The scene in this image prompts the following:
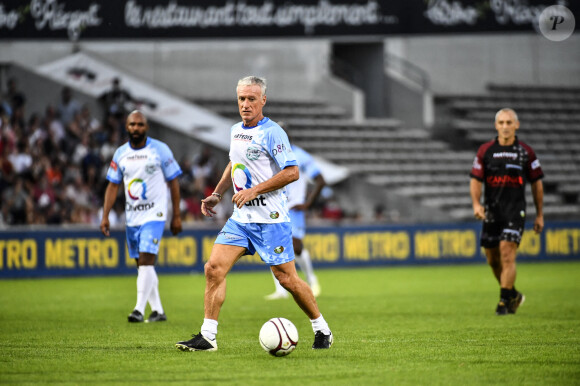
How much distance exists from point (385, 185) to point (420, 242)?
468cm

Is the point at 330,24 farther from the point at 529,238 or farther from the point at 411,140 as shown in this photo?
the point at 411,140

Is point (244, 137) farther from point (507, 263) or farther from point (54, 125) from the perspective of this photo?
point (54, 125)

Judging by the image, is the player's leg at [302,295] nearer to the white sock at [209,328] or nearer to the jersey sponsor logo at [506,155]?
the white sock at [209,328]

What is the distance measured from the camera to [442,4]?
59.4ft

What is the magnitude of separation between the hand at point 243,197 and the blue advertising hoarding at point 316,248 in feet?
41.6

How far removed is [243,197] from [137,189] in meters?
3.69

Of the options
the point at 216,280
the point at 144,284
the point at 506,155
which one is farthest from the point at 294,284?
the point at 506,155

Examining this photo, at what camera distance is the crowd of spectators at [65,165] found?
20.9 meters

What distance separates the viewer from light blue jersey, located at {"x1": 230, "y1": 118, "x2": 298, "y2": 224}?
26.2 ft

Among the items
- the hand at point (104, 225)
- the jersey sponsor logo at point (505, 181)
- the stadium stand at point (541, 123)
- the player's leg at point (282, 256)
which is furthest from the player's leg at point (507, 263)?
the stadium stand at point (541, 123)

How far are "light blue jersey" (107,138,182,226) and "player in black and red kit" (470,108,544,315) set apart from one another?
12.7 feet

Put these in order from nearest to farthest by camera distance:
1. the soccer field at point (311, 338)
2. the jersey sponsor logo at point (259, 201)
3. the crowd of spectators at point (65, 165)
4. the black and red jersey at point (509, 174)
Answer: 1. the soccer field at point (311, 338)
2. the jersey sponsor logo at point (259, 201)
3. the black and red jersey at point (509, 174)
4. the crowd of spectators at point (65, 165)

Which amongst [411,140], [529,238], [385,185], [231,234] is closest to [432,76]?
[411,140]

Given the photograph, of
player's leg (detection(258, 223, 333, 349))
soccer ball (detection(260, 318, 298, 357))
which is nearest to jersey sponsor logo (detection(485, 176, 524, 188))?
player's leg (detection(258, 223, 333, 349))
